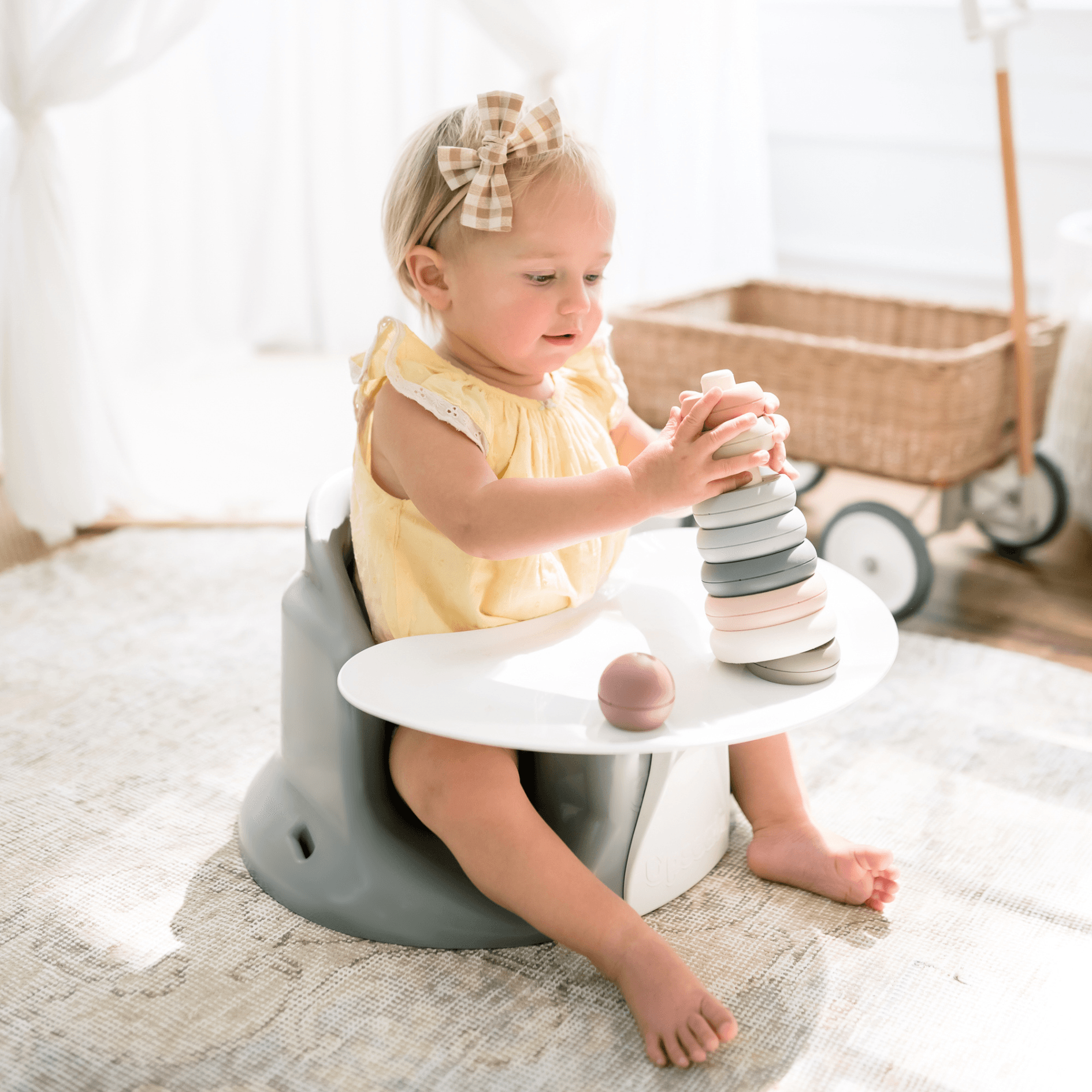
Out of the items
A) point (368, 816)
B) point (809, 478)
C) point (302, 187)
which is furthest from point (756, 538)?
point (302, 187)

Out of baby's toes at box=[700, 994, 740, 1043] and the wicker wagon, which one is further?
the wicker wagon

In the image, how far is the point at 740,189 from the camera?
248 cm

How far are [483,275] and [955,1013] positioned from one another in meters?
0.63

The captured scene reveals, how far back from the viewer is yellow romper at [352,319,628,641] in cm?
90

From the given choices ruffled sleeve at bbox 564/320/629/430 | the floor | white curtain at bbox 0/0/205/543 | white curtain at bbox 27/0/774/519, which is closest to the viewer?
ruffled sleeve at bbox 564/320/629/430

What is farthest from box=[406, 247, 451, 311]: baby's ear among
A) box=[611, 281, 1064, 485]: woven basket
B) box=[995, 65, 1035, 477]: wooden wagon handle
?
box=[995, 65, 1035, 477]: wooden wagon handle

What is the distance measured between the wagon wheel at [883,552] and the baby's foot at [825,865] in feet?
1.95

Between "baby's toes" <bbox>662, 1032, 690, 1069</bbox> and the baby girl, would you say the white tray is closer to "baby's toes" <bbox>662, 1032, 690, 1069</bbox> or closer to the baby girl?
the baby girl

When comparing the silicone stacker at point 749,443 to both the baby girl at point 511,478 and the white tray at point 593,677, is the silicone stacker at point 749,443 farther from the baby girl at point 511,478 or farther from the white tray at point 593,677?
the white tray at point 593,677

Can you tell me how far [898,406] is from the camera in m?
1.53

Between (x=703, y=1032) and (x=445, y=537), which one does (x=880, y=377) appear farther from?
(x=703, y=1032)

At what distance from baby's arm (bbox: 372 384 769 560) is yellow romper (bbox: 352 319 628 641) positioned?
0.03 meters

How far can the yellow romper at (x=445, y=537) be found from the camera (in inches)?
35.3

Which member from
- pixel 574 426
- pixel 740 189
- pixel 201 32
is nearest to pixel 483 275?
pixel 574 426
